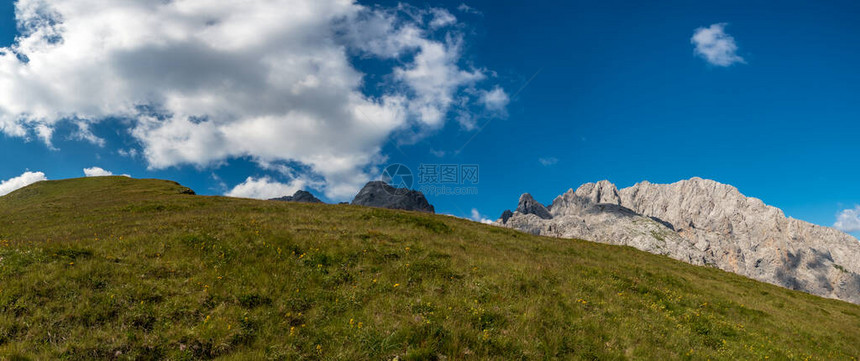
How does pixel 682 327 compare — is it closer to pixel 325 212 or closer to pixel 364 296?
pixel 364 296

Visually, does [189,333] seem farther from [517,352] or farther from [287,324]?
[517,352]

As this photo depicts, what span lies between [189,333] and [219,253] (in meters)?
5.61

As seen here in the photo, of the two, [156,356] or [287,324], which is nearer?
[156,356]

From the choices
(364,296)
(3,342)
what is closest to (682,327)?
(364,296)

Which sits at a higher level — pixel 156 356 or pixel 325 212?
pixel 325 212

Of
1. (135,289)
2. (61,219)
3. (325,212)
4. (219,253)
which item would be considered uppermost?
(325,212)

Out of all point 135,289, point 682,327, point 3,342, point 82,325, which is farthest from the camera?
point 682,327

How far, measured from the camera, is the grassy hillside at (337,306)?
8453 mm

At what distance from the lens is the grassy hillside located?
27.7 ft

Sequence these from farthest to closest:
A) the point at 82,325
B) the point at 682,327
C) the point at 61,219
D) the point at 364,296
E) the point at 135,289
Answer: the point at 61,219
the point at 682,327
the point at 364,296
the point at 135,289
the point at 82,325

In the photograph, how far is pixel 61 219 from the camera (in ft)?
90.8

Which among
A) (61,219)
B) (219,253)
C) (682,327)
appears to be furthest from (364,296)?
(61,219)

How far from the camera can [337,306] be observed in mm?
10648

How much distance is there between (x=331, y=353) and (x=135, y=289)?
652 centimetres
